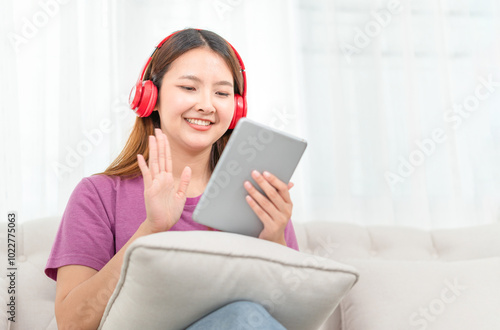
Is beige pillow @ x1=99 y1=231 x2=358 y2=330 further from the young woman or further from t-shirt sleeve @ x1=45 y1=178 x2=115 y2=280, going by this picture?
t-shirt sleeve @ x1=45 y1=178 x2=115 y2=280

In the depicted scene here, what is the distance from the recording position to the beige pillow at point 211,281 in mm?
711

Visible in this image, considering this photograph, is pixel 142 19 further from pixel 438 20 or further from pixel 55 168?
pixel 438 20

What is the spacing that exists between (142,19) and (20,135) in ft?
2.01

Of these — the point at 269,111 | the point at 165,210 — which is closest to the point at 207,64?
the point at 165,210

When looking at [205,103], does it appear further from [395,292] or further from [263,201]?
[395,292]

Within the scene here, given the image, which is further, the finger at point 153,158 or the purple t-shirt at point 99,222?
the purple t-shirt at point 99,222

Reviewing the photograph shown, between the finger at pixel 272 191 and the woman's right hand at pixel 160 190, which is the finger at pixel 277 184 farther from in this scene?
the woman's right hand at pixel 160 190

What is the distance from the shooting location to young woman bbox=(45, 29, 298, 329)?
0.94 m

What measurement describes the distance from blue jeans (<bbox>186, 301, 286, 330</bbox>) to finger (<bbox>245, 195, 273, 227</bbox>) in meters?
0.25

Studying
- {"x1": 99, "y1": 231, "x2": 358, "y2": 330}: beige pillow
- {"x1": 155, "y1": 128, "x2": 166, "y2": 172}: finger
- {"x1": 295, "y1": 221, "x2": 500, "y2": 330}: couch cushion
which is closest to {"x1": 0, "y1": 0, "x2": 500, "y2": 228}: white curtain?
{"x1": 295, "y1": 221, "x2": 500, "y2": 330}: couch cushion

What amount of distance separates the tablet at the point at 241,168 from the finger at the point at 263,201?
12 millimetres

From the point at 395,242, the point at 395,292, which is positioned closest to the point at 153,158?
the point at 395,292

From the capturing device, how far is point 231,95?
1.21 meters

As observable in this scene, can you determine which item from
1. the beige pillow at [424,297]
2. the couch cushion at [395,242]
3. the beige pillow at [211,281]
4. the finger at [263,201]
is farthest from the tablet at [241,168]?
the couch cushion at [395,242]
